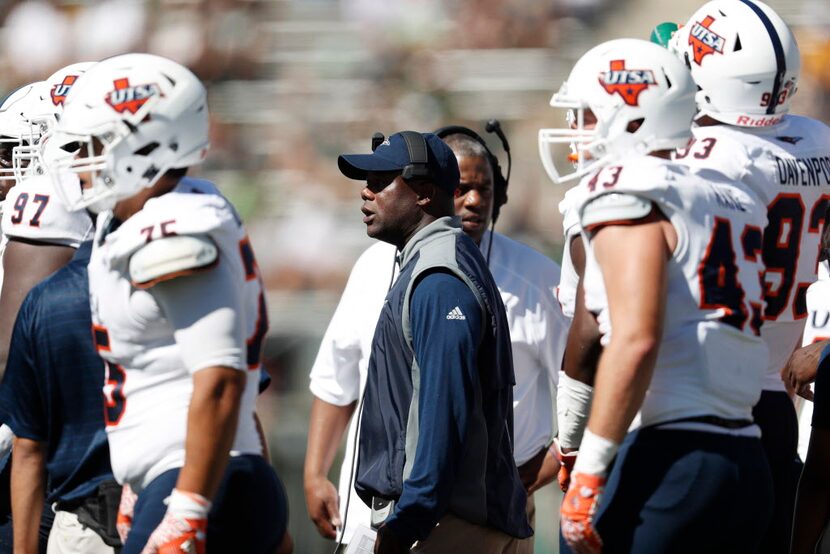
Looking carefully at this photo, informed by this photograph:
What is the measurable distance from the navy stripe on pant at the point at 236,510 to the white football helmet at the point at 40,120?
1532 millimetres

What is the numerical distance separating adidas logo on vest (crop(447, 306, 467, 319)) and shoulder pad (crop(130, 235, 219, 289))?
2.76 feet

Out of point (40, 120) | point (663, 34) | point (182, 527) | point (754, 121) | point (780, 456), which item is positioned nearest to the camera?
point (182, 527)

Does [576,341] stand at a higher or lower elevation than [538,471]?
higher

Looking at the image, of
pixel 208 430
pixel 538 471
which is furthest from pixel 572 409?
pixel 538 471

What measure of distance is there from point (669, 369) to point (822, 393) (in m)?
1.02

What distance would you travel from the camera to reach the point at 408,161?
374 cm

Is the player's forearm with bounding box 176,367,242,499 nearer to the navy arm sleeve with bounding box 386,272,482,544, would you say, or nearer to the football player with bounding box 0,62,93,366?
the navy arm sleeve with bounding box 386,272,482,544

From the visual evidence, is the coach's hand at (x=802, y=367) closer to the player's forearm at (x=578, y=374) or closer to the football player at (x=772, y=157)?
the football player at (x=772, y=157)

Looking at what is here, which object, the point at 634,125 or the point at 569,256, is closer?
the point at 634,125

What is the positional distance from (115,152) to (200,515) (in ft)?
2.54

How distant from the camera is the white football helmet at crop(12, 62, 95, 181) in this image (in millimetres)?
4113

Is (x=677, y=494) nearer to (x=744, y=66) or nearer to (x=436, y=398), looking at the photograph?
(x=436, y=398)

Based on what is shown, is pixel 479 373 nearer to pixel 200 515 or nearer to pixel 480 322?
pixel 480 322

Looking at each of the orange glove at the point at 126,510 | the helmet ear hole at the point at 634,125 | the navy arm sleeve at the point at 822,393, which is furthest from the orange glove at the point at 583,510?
the navy arm sleeve at the point at 822,393
